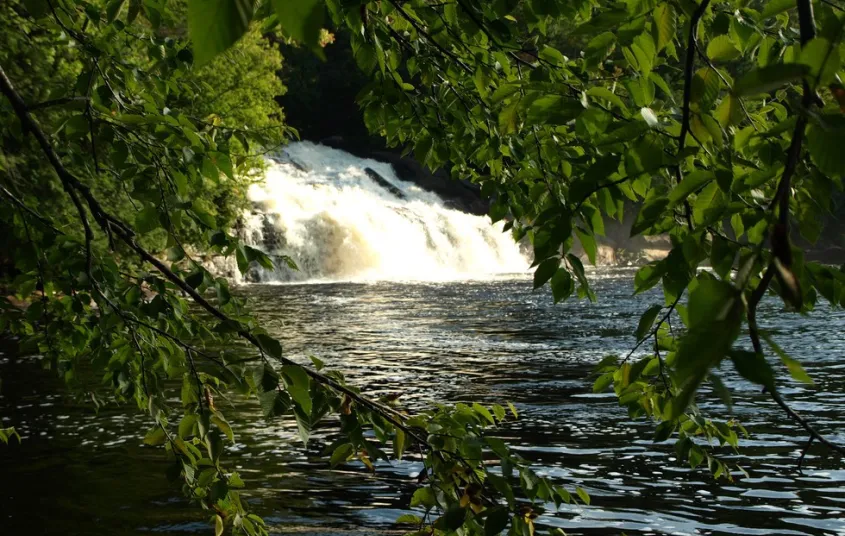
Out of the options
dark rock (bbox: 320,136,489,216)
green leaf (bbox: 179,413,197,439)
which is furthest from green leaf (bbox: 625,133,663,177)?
dark rock (bbox: 320,136,489,216)

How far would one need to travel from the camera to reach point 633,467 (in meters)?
9.20

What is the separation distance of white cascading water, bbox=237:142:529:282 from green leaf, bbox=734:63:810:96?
31301 mm

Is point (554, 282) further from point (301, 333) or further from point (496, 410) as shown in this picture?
point (301, 333)

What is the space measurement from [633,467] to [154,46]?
677cm

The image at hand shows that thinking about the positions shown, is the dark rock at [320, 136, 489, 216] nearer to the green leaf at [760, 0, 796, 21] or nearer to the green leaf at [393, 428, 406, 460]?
the green leaf at [393, 428, 406, 460]

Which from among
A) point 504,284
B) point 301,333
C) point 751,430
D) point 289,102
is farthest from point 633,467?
point 289,102

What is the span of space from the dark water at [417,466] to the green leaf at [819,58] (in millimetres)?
3733

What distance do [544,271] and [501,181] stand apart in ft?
5.65

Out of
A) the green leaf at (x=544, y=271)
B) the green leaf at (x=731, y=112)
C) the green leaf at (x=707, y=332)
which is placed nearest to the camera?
the green leaf at (x=707, y=332)

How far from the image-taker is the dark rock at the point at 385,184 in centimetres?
4153

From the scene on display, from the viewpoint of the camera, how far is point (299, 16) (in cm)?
75

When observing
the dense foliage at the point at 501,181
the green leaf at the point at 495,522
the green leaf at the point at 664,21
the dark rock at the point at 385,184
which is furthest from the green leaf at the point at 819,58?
the dark rock at the point at 385,184

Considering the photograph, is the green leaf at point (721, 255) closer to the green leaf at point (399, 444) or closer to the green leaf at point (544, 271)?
the green leaf at point (544, 271)

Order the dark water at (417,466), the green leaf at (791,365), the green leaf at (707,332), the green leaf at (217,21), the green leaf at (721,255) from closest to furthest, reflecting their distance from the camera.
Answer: the green leaf at (217,21)
the green leaf at (707,332)
the green leaf at (791,365)
the green leaf at (721,255)
the dark water at (417,466)
